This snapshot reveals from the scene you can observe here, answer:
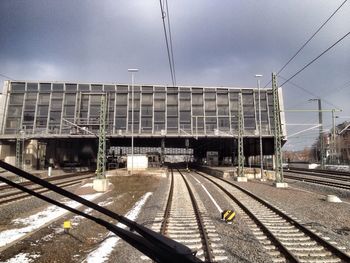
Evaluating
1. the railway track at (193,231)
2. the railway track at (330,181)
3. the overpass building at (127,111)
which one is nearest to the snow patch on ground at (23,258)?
the railway track at (193,231)

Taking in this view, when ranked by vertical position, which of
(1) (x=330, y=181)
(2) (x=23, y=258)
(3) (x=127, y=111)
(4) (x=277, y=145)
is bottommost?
(2) (x=23, y=258)

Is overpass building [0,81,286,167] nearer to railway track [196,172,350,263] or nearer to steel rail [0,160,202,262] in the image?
railway track [196,172,350,263]

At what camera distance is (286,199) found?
2000 cm

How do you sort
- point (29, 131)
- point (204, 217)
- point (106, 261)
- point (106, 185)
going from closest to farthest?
point (106, 261)
point (204, 217)
point (106, 185)
point (29, 131)

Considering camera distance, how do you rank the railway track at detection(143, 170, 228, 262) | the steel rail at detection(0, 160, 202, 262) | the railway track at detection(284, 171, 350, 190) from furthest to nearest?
the railway track at detection(284, 171, 350, 190) → the railway track at detection(143, 170, 228, 262) → the steel rail at detection(0, 160, 202, 262)

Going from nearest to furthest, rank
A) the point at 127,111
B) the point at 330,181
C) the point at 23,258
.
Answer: the point at 23,258
the point at 330,181
the point at 127,111

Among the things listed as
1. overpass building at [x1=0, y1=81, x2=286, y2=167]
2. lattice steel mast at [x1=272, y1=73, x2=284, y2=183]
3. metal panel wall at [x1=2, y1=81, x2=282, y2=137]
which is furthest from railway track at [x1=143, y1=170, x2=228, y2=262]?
metal panel wall at [x1=2, y1=81, x2=282, y2=137]

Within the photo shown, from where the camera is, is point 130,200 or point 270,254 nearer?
point 270,254

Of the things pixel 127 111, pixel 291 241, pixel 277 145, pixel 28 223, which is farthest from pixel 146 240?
pixel 127 111

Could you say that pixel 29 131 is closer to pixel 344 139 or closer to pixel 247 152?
pixel 247 152

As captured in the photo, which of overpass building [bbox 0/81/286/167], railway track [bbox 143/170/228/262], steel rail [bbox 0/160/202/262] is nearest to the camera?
steel rail [bbox 0/160/202/262]

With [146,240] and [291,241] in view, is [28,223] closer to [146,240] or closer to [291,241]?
[291,241]

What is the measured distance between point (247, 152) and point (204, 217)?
69.0 m

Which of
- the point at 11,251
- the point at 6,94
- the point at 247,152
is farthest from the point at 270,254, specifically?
the point at 247,152
